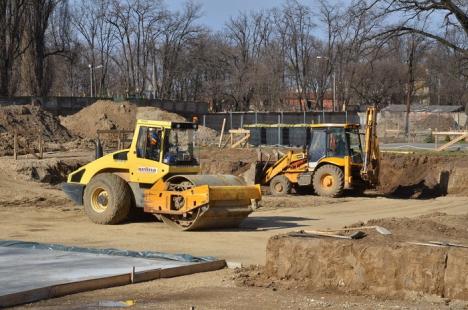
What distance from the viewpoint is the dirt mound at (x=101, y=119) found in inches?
1935

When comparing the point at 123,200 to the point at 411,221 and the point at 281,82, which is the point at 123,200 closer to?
the point at 411,221

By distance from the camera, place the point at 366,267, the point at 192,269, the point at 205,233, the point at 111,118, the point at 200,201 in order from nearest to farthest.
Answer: the point at 366,267, the point at 192,269, the point at 200,201, the point at 205,233, the point at 111,118

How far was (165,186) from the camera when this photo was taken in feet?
55.2

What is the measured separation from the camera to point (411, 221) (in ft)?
45.7

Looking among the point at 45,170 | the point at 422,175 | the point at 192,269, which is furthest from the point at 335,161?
the point at 192,269

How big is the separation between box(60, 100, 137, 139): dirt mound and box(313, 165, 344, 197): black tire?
25332mm

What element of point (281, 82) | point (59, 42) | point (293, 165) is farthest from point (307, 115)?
point (293, 165)

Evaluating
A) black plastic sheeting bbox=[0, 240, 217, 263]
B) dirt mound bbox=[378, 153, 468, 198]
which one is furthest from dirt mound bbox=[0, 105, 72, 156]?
black plastic sheeting bbox=[0, 240, 217, 263]

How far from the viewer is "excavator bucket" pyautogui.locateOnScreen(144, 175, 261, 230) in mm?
16250

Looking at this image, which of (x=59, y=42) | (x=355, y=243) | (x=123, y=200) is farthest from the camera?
(x=59, y=42)

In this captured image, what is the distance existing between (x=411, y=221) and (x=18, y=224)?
948 centimetres

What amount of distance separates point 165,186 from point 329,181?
9750 millimetres

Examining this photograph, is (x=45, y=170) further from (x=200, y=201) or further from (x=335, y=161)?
(x=200, y=201)


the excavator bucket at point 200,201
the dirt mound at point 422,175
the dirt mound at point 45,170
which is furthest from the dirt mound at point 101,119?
the excavator bucket at point 200,201
